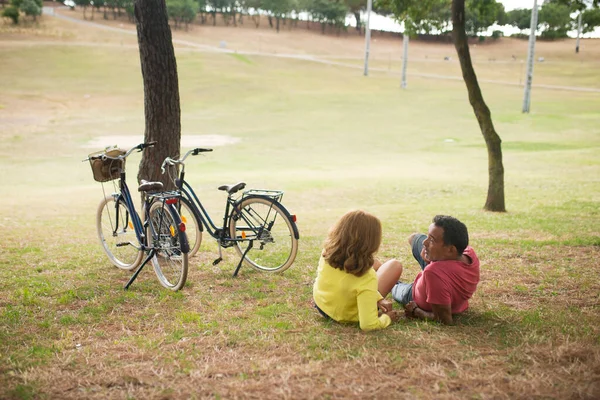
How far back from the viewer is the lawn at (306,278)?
Answer: 140 inches

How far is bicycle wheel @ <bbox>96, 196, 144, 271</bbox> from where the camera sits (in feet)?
20.8

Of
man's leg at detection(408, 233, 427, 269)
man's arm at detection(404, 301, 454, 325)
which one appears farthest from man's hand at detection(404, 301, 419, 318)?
man's leg at detection(408, 233, 427, 269)

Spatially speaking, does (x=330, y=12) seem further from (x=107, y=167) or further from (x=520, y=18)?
(x=107, y=167)

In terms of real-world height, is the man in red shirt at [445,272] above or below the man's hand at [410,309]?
above

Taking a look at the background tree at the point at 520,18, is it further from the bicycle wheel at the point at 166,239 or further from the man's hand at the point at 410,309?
the man's hand at the point at 410,309

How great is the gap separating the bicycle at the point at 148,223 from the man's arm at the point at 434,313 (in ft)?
6.24

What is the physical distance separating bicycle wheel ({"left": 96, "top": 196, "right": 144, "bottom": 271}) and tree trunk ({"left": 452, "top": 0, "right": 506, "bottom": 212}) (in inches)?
241

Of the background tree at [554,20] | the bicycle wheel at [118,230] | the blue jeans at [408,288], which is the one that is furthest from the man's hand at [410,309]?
the background tree at [554,20]

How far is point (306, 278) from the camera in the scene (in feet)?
19.9

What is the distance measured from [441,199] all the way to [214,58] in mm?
44237

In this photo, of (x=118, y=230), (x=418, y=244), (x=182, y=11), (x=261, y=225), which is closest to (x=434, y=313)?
(x=418, y=244)

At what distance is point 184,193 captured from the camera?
6.13 metres

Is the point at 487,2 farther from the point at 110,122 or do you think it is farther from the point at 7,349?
the point at 110,122

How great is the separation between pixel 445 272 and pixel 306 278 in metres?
1.90
